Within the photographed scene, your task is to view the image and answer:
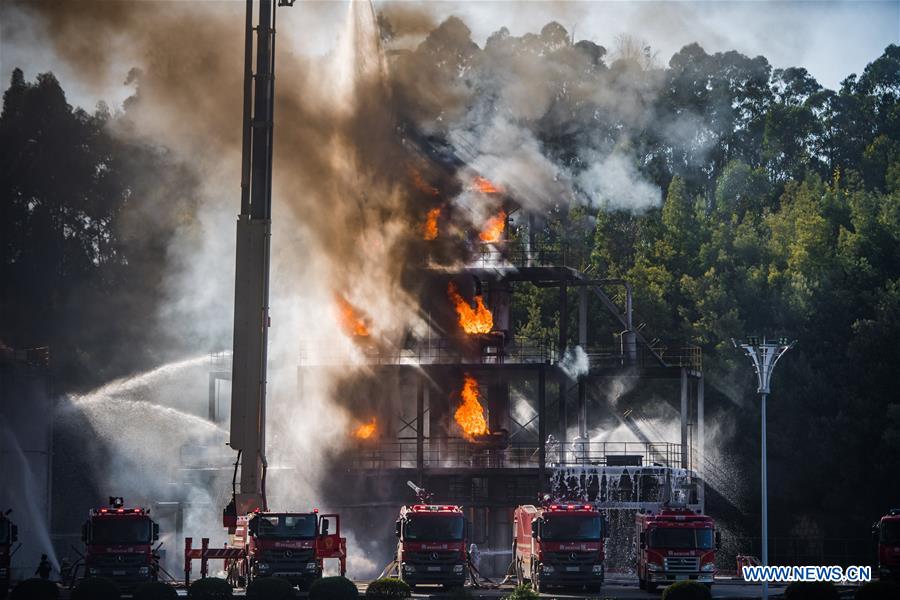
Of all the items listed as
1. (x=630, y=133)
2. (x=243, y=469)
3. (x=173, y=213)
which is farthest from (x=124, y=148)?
(x=243, y=469)

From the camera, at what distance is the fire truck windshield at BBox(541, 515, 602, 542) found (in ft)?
188

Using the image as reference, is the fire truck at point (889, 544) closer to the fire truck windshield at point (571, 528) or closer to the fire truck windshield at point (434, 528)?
the fire truck windshield at point (571, 528)

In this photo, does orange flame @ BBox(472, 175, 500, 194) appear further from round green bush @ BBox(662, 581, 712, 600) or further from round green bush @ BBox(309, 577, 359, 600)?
round green bush @ BBox(662, 581, 712, 600)

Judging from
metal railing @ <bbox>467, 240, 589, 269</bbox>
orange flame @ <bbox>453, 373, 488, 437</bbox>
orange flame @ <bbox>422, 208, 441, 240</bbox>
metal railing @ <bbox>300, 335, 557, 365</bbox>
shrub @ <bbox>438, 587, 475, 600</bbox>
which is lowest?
shrub @ <bbox>438, 587, 475, 600</bbox>

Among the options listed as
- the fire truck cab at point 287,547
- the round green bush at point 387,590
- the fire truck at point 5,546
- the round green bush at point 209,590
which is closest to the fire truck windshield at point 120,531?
the fire truck at point 5,546

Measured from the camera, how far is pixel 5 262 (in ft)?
363

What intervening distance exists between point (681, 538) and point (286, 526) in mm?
14214

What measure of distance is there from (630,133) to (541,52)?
9.32 meters

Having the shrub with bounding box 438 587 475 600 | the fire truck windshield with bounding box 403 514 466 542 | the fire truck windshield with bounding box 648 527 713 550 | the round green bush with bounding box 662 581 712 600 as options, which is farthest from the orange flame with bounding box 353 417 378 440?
the round green bush with bounding box 662 581 712 600

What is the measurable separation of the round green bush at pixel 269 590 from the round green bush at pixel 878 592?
16330 mm

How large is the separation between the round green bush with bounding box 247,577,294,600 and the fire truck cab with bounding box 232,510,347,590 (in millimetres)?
8084

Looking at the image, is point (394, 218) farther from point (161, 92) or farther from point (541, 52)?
point (541, 52)

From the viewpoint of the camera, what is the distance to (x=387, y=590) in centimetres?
4828

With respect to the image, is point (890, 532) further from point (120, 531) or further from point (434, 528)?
point (120, 531)
